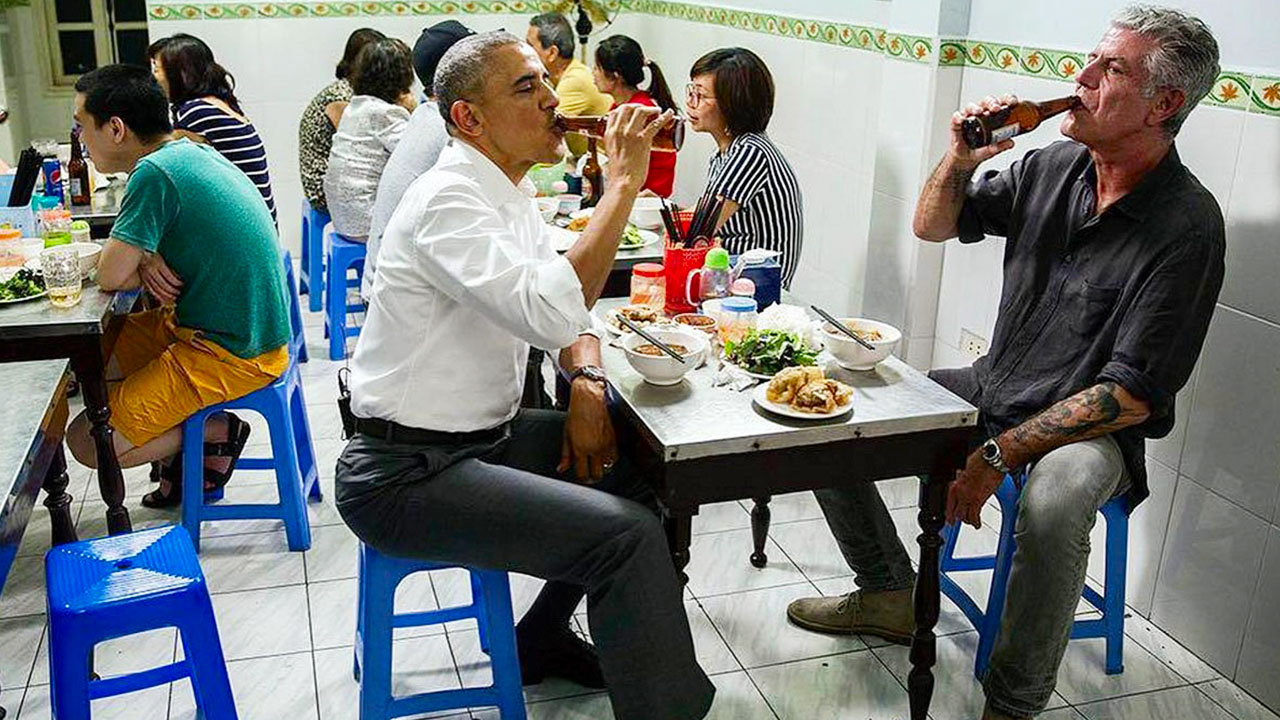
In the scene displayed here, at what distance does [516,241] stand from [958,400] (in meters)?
0.84

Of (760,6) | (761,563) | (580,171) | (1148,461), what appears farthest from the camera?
(760,6)

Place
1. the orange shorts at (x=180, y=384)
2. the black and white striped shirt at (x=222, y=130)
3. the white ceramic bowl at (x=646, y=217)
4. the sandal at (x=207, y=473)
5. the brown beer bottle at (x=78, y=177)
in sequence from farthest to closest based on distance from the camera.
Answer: the black and white striped shirt at (x=222, y=130), the brown beer bottle at (x=78, y=177), the white ceramic bowl at (x=646, y=217), the sandal at (x=207, y=473), the orange shorts at (x=180, y=384)

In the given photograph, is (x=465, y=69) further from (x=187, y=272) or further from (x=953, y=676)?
(x=953, y=676)

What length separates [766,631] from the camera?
2.63 meters

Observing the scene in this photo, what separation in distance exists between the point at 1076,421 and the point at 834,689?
76cm

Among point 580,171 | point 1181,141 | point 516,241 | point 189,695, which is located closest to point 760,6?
point 580,171

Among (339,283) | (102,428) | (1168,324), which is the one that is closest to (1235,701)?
(1168,324)

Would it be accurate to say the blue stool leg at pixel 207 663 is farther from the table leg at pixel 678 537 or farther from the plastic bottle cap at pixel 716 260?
the plastic bottle cap at pixel 716 260

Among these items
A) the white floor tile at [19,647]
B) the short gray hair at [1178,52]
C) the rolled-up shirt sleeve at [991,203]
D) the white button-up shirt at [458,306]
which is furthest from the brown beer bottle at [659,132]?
the white floor tile at [19,647]

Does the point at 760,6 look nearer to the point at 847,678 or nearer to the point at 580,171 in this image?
the point at 580,171

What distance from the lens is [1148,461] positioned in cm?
262

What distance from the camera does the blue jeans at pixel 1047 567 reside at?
6.98 feet

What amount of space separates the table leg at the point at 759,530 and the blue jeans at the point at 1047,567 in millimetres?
766

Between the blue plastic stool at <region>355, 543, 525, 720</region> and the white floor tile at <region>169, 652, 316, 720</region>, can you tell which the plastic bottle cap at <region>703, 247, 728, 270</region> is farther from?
the white floor tile at <region>169, 652, 316, 720</region>
